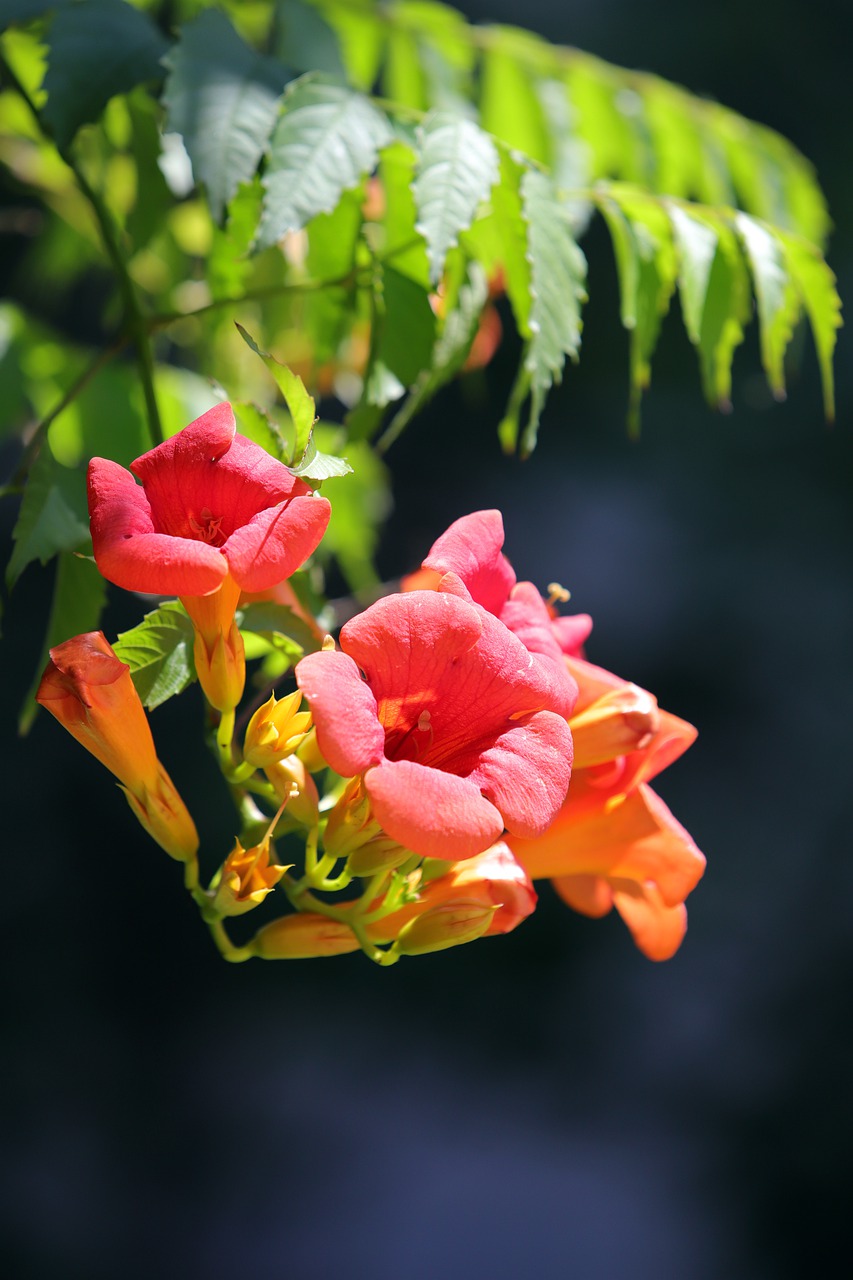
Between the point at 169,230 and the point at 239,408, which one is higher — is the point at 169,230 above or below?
below

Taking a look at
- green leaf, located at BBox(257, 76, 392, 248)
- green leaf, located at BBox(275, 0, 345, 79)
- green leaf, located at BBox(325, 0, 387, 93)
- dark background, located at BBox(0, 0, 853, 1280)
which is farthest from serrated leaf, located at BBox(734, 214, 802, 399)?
dark background, located at BBox(0, 0, 853, 1280)

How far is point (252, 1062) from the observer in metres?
6.44

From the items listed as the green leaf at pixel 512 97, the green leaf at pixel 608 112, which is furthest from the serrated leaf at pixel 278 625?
the green leaf at pixel 608 112

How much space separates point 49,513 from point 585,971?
5.95 m

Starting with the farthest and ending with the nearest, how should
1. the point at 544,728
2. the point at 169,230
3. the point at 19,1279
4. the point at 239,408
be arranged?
the point at 19,1279 → the point at 169,230 → the point at 239,408 → the point at 544,728

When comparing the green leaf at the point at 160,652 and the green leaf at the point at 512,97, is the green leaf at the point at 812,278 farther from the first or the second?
the green leaf at the point at 160,652

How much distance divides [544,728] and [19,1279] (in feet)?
20.3

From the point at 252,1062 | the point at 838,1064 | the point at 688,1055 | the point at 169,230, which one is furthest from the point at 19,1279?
the point at 169,230

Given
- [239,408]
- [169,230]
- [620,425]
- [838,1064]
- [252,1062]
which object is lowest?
[252,1062]

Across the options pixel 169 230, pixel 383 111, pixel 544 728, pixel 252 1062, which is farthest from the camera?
pixel 252 1062

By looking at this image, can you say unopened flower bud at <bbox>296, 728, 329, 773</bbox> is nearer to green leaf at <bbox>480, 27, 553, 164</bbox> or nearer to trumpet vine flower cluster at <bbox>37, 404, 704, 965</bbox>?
trumpet vine flower cluster at <bbox>37, 404, 704, 965</bbox>

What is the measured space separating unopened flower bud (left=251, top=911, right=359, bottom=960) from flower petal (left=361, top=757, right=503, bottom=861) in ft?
0.98

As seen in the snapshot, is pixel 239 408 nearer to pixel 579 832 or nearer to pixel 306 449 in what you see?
pixel 306 449

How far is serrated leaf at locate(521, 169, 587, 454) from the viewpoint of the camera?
4.23ft
